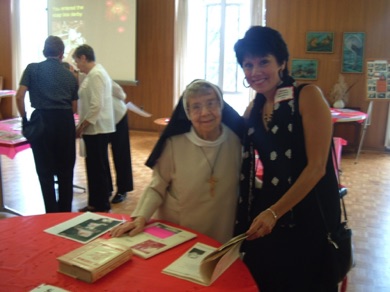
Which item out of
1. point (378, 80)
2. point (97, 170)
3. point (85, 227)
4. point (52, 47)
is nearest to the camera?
point (85, 227)

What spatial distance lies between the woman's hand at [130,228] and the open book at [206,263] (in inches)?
10.4

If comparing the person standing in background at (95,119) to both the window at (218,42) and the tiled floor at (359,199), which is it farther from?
the window at (218,42)

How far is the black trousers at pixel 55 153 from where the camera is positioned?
337cm

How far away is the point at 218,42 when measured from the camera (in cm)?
805

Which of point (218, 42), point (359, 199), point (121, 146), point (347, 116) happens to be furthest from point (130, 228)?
point (218, 42)

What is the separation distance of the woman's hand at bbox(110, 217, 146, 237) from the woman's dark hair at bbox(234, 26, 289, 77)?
784 mm

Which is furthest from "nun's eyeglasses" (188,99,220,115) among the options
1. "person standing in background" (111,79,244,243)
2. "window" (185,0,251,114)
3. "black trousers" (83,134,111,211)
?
"window" (185,0,251,114)

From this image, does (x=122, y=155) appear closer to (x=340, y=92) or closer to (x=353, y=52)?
(x=340, y=92)

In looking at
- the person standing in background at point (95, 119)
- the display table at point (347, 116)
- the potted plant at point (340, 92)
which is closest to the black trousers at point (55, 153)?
the person standing in background at point (95, 119)

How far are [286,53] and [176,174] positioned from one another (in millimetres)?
668

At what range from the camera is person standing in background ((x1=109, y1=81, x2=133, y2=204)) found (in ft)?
13.8

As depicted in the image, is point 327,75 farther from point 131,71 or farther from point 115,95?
point 115,95

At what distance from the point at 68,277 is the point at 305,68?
6514 mm

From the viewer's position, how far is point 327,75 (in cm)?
713
